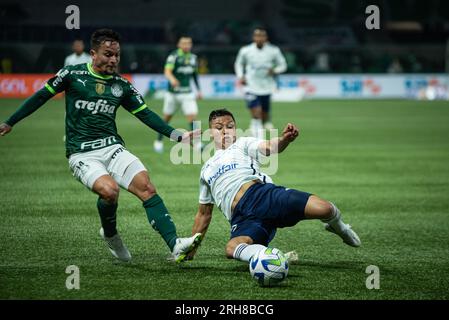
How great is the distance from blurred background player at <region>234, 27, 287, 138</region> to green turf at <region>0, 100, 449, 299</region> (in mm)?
1493

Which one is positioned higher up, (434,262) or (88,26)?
(88,26)

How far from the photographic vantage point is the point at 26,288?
20.4ft

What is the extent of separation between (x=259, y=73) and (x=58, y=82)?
1278 centimetres

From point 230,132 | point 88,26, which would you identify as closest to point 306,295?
point 230,132

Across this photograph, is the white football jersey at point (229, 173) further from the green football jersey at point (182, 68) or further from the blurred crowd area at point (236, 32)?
the blurred crowd area at point (236, 32)

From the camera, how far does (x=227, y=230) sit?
9.15 metres

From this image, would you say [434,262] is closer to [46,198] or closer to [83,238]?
[83,238]

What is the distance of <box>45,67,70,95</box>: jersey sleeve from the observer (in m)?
7.31

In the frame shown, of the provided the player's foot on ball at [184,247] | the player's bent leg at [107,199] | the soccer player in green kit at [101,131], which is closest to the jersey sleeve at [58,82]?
the soccer player in green kit at [101,131]

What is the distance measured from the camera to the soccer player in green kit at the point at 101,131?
7.21m

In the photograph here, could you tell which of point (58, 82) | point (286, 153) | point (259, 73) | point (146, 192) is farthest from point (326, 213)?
point (259, 73)

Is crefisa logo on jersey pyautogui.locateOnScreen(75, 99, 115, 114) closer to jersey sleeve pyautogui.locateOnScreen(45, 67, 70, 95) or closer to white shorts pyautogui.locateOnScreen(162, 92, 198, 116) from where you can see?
jersey sleeve pyautogui.locateOnScreen(45, 67, 70, 95)

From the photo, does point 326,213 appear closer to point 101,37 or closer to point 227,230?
point 227,230
